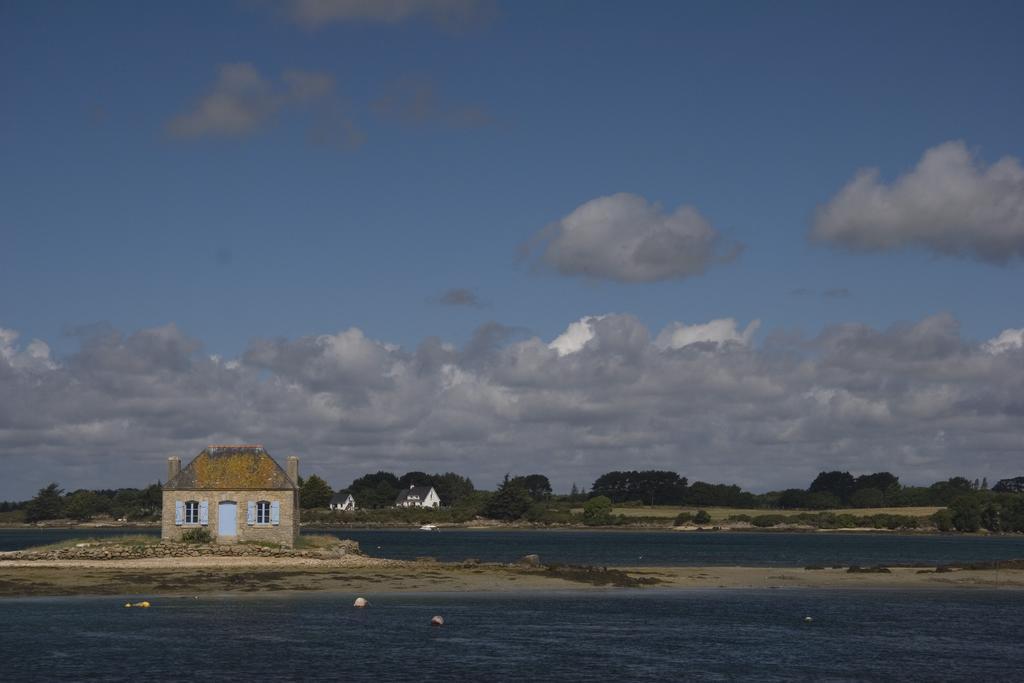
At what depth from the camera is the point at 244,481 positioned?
7331 centimetres

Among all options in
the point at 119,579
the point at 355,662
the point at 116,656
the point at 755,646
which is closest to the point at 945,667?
the point at 755,646

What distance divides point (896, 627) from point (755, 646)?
32.3ft

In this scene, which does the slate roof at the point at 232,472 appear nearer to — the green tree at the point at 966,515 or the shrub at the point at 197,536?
the shrub at the point at 197,536

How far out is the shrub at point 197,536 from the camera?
72.0 meters

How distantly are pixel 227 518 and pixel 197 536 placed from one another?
2.08 metres

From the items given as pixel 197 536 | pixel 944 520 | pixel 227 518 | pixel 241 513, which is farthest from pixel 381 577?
→ pixel 944 520

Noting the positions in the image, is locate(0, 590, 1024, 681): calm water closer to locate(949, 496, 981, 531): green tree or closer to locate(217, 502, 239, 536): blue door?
locate(217, 502, 239, 536): blue door

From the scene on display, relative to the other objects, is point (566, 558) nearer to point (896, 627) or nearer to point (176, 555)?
point (176, 555)

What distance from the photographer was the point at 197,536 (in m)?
72.1

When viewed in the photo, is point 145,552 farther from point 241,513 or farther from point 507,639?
point 507,639

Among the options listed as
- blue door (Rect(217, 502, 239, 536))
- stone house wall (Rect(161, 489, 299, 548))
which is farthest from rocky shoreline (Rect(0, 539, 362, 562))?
blue door (Rect(217, 502, 239, 536))

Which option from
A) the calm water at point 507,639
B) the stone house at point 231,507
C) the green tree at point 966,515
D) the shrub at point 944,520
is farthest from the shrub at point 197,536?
the green tree at point 966,515

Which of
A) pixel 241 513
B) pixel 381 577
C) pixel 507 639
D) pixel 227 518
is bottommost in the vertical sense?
pixel 507 639

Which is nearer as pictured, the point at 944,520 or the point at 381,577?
the point at 381,577
